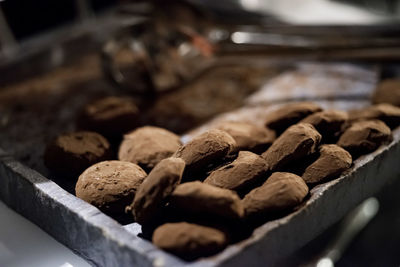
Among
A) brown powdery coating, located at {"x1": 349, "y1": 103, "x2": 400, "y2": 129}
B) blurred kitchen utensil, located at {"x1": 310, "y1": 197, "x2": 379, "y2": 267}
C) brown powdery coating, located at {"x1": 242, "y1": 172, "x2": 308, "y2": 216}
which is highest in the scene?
brown powdery coating, located at {"x1": 349, "y1": 103, "x2": 400, "y2": 129}

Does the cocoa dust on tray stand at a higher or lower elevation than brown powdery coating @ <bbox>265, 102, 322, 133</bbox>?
lower

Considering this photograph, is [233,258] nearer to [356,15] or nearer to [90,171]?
[90,171]

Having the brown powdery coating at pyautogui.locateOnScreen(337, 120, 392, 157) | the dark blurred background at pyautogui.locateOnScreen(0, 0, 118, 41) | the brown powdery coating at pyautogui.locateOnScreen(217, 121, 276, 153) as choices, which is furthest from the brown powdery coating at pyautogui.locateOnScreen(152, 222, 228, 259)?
the dark blurred background at pyautogui.locateOnScreen(0, 0, 118, 41)

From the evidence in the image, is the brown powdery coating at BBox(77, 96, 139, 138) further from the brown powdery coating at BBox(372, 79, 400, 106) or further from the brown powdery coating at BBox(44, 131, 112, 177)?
the brown powdery coating at BBox(372, 79, 400, 106)

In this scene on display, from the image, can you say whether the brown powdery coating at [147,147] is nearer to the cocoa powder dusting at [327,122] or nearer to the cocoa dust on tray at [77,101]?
the cocoa dust on tray at [77,101]

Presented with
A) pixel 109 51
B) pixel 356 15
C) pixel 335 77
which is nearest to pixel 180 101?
pixel 109 51

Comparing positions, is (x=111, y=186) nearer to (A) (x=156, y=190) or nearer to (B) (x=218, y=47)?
(A) (x=156, y=190)
